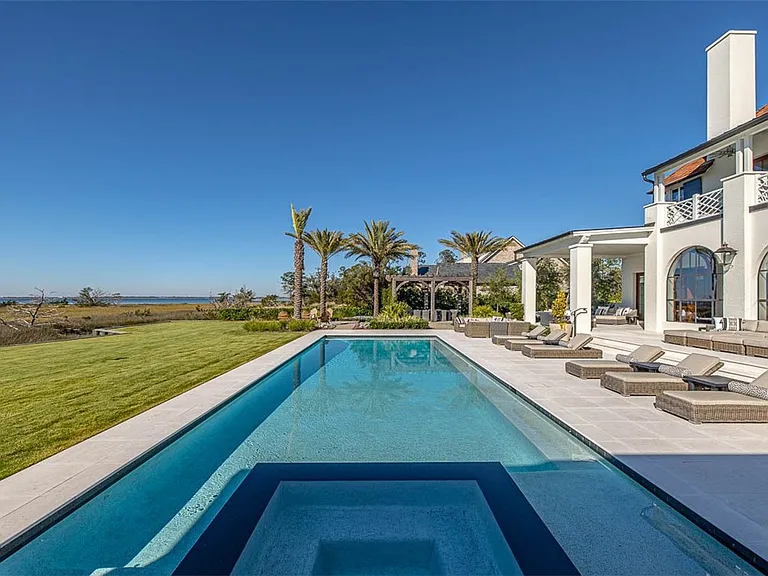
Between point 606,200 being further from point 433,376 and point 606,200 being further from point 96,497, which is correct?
point 96,497

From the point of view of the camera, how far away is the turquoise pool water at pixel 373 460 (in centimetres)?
298

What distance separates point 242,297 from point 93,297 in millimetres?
17094

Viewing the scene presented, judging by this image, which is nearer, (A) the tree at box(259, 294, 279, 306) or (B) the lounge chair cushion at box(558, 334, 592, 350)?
(B) the lounge chair cushion at box(558, 334, 592, 350)

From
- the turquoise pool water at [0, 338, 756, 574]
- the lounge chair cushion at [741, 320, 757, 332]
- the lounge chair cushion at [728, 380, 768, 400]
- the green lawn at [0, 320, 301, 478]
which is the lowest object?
the turquoise pool water at [0, 338, 756, 574]

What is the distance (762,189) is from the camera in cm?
1045

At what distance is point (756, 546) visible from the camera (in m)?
2.72

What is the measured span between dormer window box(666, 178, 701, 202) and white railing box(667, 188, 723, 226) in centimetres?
147

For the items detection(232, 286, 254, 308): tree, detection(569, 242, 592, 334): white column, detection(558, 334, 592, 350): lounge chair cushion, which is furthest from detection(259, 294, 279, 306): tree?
detection(558, 334, 592, 350): lounge chair cushion

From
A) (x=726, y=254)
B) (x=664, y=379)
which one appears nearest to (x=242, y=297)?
(x=726, y=254)

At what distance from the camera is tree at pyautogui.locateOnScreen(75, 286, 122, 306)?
36.5 meters

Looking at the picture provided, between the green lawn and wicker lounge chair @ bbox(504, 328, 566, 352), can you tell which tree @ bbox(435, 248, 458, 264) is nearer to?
wicker lounge chair @ bbox(504, 328, 566, 352)

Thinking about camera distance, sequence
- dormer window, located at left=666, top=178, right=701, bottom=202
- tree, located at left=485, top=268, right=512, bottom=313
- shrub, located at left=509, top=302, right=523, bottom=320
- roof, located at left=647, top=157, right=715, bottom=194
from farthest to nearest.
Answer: tree, located at left=485, top=268, right=512, bottom=313
shrub, located at left=509, top=302, right=523, bottom=320
dormer window, located at left=666, top=178, right=701, bottom=202
roof, located at left=647, top=157, right=715, bottom=194

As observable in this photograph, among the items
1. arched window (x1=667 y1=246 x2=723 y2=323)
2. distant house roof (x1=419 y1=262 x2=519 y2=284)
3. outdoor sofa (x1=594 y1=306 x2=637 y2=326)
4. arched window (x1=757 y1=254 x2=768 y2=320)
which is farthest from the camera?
distant house roof (x1=419 y1=262 x2=519 y2=284)

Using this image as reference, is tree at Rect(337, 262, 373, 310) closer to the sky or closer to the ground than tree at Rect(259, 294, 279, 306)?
closer to the sky
